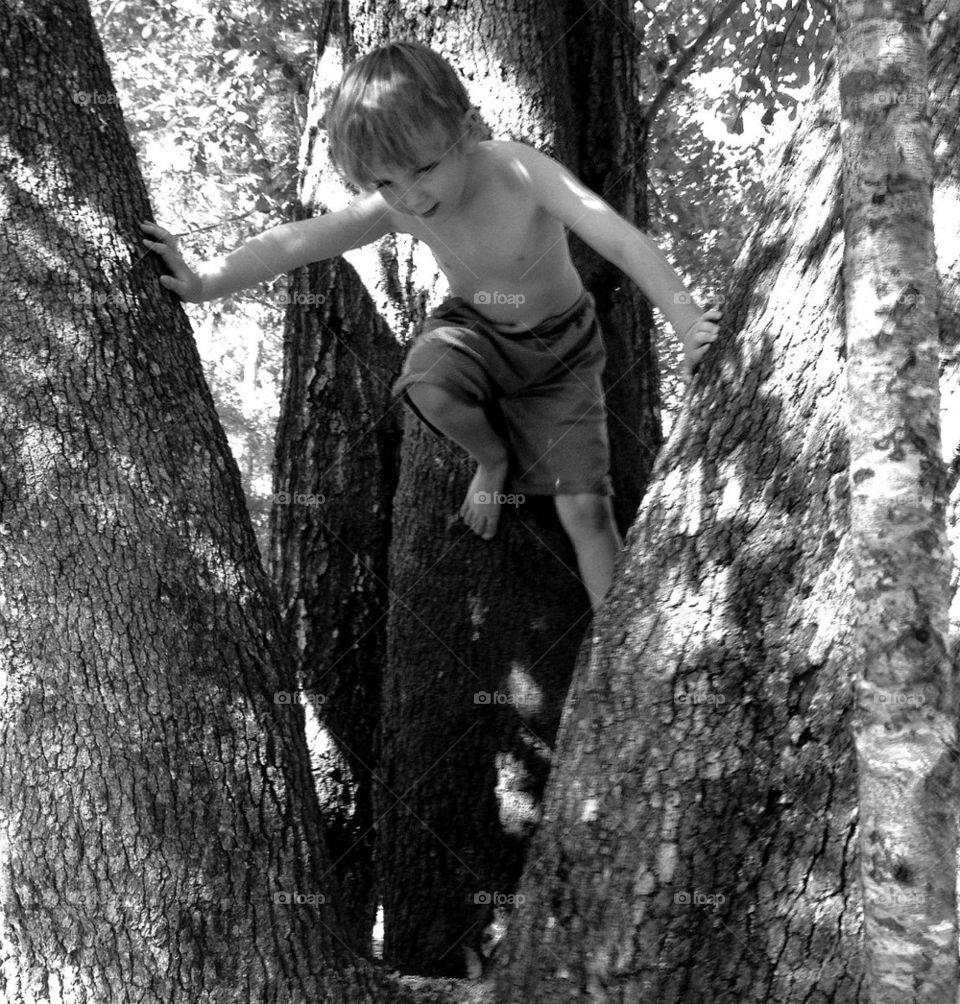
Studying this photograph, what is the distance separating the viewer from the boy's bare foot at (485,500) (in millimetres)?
2977

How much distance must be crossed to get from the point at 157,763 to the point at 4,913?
0.35 meters

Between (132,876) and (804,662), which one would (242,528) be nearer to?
(132,876)

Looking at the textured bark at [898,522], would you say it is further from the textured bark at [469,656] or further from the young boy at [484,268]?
the textured bark at [469,656]

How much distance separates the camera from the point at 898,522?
56.3 inches

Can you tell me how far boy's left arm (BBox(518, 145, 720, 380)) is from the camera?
7.09 ft

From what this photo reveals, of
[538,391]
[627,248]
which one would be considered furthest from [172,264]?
[538,391]

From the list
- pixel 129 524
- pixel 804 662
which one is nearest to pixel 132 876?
pixel 129 524

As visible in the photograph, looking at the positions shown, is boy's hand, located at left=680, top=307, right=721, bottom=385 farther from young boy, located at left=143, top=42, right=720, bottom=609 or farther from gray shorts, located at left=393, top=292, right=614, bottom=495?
gray shorts, located at left=393, top=292, right=614, bottom=495

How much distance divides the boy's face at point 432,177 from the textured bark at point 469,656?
0.40m

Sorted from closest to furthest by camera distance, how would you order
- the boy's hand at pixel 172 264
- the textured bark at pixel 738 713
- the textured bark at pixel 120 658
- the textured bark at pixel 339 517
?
1. the textured bark at pixel 738 713
2. the textured bark at pixel 120 658
3. the boy's hand at pixel 172 264
4. the textured bark at pixel 339 517

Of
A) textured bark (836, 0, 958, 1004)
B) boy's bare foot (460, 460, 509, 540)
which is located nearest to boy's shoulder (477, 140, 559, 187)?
boy's bare foot (460, 460, 509, 540)

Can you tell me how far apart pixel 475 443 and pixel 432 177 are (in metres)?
0.67

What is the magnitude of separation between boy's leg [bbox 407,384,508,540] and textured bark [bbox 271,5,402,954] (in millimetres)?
574

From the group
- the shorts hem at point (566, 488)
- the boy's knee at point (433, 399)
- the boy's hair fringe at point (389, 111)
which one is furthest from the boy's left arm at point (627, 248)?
the shorts hem at point (566, 488)
